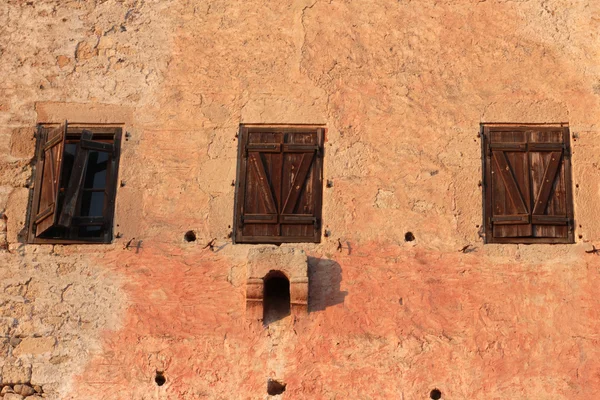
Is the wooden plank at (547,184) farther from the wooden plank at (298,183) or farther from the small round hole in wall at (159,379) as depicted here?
the small round hole in wall at (159,379)

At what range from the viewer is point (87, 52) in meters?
11.6

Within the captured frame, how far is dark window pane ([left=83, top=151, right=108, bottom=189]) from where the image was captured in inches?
440

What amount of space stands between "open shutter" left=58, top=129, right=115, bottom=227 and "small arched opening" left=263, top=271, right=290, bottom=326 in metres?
1.91

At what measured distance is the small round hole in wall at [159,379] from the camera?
10273 mm

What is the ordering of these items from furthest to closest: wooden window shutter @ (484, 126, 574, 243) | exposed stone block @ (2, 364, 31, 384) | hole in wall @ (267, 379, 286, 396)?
1. wooden window shutter @ (484, 126, 574, 243)
2. exposed stone block @ (2, 364, 31, 384)
3. hole in wall @ (267, 379, 286, 396)

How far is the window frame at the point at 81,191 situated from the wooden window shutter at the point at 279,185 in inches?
46.4

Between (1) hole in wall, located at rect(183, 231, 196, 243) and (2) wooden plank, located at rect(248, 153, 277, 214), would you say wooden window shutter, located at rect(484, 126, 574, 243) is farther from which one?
(1) hole in wall, located at rect(183, 231, 196, 243)

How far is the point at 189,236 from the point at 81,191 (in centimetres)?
110

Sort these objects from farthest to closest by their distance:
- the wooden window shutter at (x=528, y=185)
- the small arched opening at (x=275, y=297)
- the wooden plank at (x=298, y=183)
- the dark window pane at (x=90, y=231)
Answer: the dark window pane at (x=90, y=231), the wooden plank at (x=298, y=183), the wooden window shutter at (x=528, y=185), the small arched opening at (x=275, y=297)

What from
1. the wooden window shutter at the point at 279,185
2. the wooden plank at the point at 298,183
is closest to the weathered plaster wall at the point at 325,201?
the wooden window shutter at the point at 279,185

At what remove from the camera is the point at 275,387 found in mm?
10219

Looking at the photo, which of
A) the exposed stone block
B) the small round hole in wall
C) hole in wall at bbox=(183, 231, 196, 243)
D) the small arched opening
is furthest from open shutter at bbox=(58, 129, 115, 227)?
the small arched opening

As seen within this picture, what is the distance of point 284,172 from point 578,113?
2.83 metres

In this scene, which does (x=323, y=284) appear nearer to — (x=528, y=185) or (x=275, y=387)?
(x=275, y=387)
